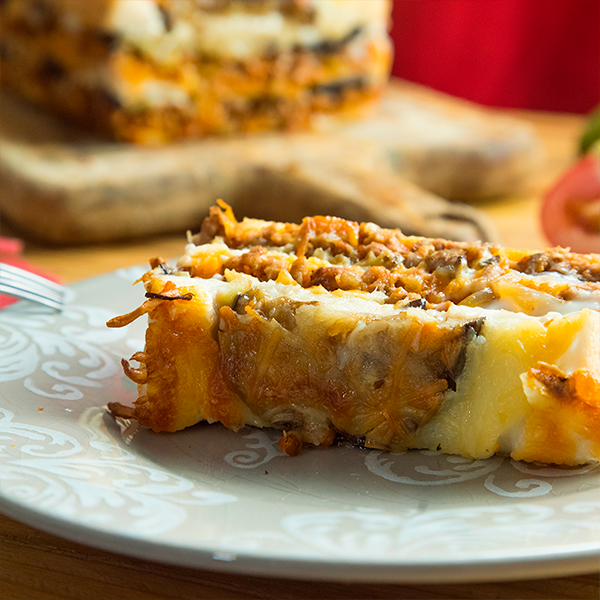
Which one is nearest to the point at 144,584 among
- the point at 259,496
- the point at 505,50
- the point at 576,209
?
the point at 259,496

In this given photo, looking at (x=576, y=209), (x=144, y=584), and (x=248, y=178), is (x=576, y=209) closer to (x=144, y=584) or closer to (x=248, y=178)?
(x=248, y=178)

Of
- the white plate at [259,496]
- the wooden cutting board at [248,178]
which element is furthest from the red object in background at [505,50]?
the white plate at [259,496]

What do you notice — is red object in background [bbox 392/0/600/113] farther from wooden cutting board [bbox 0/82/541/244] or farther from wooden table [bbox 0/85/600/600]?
wooden table [bbox 0/85/600/600]

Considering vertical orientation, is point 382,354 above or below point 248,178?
below

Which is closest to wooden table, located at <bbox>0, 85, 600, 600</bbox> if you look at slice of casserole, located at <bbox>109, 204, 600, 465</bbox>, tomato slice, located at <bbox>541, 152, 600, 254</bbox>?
slice of casserole, located at <bbox>109, 204, 600, 465</bbox>

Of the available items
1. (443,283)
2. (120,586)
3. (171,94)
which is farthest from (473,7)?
(120,586)

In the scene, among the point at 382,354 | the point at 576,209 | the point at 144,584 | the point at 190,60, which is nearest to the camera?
the point at 144,584

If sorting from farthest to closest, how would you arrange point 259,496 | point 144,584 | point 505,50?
point 505,50
point 259,496
point 144,584
